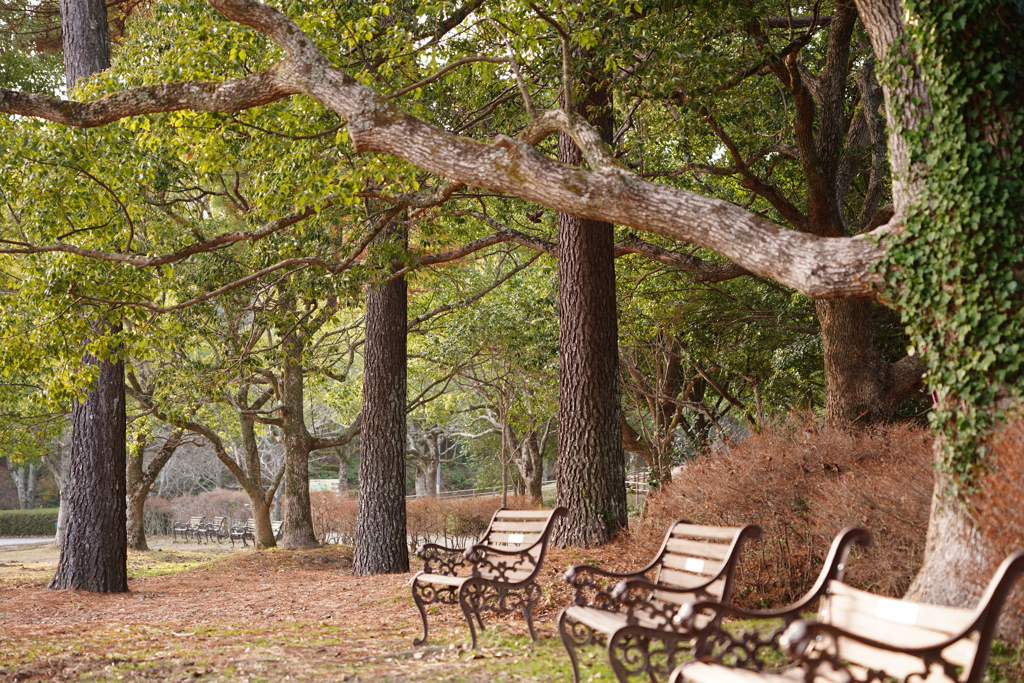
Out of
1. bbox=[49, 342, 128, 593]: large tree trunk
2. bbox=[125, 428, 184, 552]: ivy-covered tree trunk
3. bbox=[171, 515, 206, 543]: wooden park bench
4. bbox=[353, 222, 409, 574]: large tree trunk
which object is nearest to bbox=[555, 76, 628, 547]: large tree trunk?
bbox=[353, 222, 409, 574]: large tree trunk

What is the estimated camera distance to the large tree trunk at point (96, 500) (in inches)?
445

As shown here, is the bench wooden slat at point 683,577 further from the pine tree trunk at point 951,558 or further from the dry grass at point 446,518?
the dry grass at point 446,518

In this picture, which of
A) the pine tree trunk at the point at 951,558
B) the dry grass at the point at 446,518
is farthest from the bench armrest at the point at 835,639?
the dry grass at the point at 446,518

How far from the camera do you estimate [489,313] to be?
17031 mm

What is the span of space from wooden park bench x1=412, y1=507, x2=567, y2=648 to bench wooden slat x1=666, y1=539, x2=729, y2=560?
1.11 metres

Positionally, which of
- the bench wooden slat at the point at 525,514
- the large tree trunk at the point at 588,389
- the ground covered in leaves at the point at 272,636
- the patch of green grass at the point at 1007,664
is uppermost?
the large tree trunk at the point at 588,389

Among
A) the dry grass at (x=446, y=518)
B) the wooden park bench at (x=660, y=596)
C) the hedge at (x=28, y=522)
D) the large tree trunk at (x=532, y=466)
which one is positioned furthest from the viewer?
the hedge at (x=28, y=522)

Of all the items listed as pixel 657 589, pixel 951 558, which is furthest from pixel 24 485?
pixel 951 558

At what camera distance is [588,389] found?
29.9ft

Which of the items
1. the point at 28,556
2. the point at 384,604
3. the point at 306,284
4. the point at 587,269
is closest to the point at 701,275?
the point at 587,269

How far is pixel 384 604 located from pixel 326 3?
6.64m

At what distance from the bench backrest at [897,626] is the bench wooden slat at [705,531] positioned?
99 cm

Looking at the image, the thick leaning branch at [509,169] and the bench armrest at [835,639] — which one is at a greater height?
the thick leaning branch at [509,169]

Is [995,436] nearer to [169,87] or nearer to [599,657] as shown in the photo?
[599,657]
